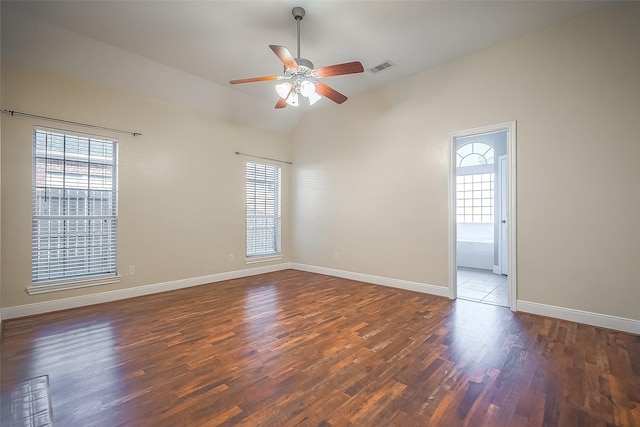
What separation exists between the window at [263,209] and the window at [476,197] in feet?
13.5

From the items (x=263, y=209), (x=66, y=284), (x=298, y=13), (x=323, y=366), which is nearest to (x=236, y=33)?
(x=298, y=13)

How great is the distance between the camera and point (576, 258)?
317 cm

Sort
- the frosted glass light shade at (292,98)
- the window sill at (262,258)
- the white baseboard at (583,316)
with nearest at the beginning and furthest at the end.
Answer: the white baseboard at (583,316) → the frosted glass light shade at (292,98) → the window sill at (262,258)

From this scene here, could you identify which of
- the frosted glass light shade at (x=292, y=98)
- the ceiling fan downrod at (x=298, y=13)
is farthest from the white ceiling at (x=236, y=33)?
the frosted glass light shade at (x=292, y=98)

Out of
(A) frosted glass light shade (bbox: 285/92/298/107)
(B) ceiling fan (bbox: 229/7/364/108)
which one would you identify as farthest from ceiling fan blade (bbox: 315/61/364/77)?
(A) frosted glass light shade (bbox: 285/92/298/107)

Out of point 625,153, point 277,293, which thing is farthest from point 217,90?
point 625,153

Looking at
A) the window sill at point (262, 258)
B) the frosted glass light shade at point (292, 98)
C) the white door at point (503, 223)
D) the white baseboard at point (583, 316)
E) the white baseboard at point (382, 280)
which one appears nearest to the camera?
the white baseboard at point (583, 316)

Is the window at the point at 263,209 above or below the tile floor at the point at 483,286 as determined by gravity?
above

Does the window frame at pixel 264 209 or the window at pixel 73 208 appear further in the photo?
the window frame at pixel 264 209

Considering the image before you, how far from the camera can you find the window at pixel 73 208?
3455 mm

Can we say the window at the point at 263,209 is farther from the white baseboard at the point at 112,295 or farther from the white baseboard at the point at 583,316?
the white baseboard at the point at 583,316

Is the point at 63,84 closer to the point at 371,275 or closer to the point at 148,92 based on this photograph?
the point at 148,92

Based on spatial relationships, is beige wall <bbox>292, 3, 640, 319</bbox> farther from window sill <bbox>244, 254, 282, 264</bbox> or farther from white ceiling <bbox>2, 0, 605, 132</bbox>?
window sill <bbox>244, 254, 282, 264</bbox>

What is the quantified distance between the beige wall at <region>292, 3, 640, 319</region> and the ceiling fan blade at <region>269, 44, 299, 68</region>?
204 cm
